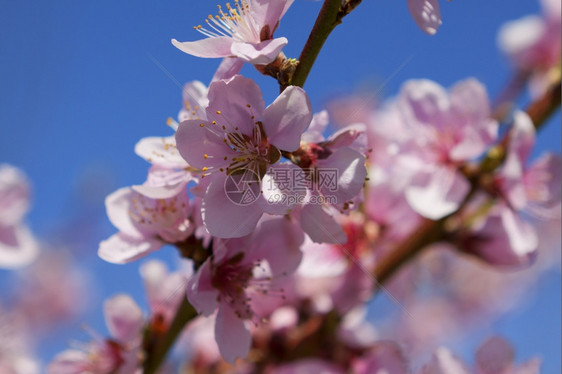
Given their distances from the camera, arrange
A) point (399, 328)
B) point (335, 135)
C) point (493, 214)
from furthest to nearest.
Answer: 1. point (399, 328)
2. point (493, 214)
3. point (335, 135)

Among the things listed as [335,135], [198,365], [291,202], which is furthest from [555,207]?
[198,365]

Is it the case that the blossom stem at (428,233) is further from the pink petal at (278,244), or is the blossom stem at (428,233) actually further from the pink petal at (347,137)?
the pink petal at (347,137)

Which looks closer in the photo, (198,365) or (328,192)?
(328,192)

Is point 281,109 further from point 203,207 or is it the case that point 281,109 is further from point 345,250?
point 345,250

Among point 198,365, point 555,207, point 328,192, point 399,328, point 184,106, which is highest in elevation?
point 184,106

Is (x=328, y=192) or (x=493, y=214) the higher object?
(x=328, y=192)

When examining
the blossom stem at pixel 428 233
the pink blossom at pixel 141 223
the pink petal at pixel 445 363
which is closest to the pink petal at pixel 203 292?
the pink blossom at pixel 141 223

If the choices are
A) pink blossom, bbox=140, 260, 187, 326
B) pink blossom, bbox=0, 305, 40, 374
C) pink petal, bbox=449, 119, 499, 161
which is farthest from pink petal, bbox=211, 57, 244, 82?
pink blossom, bbox=0, 305, 40, 374

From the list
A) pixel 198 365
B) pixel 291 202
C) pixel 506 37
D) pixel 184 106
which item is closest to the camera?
pixel 291 202
